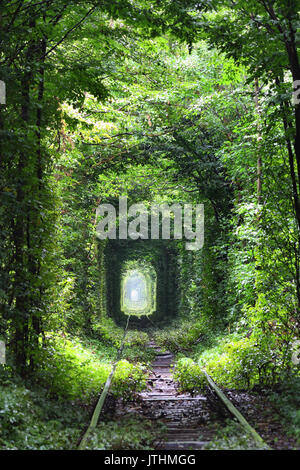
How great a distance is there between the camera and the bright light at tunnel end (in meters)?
20.9

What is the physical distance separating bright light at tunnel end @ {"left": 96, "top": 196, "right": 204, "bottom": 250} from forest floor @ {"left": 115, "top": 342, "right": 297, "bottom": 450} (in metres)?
12.0

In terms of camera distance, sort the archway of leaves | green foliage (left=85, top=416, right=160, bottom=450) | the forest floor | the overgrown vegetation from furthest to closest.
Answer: the archway of leaves → the overgrown vegetation → the forest floor → green foliage (left=85, top=416, right=160, bottom=450)

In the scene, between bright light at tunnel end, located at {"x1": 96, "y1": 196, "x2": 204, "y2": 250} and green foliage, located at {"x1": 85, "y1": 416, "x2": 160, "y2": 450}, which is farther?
bright light at tunnel end, located at {"x1": 96, "y1": 196, "x2": 204, "y2": 250}

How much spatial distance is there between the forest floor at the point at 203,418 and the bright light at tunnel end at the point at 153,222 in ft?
39.5

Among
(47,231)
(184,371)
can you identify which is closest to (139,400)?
(184,371)

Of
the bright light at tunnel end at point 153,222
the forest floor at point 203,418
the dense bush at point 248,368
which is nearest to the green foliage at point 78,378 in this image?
the forest floor at point 203,418

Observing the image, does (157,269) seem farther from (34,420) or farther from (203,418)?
(34,420)

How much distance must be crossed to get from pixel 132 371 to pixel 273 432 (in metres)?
5.06

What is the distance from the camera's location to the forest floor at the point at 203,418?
5406 millimetres

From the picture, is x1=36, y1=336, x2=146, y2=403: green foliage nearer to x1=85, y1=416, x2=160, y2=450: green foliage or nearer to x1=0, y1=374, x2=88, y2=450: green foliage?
x1=0, y1=374, x2=88, y2=450: green foliage

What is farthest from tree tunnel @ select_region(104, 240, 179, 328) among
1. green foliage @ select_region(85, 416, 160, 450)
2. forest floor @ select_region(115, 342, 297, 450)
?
green foliage @ select_region(85, 416, 160, 450)

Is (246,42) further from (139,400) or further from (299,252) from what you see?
(139,400)

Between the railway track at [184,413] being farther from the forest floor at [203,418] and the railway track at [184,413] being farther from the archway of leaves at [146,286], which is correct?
the archway of leaves at [146,286]

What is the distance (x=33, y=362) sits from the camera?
746cm
